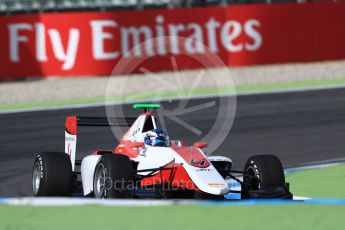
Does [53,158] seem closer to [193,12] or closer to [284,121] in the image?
[284,121]

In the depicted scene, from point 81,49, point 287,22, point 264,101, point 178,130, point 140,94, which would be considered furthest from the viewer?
point 287,22

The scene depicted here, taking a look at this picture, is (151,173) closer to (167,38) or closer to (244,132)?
(244,132)

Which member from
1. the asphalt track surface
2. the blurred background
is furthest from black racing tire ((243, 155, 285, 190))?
the blurred background

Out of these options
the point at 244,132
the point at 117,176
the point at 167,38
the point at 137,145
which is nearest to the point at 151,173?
the point at 117,176

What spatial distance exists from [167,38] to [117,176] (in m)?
14.2

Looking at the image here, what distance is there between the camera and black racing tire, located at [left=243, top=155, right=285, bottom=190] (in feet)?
31.4

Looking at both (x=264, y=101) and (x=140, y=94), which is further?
(x=140, y=94)

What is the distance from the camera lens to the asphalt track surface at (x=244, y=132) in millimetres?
13555

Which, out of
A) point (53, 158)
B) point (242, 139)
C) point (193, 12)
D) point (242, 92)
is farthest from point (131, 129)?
point (193, 12)

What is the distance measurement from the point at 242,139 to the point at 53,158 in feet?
19.0

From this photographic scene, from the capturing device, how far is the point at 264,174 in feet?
31.5

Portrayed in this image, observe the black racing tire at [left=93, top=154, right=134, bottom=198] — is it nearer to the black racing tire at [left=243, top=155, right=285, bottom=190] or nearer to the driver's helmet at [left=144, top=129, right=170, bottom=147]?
the driver's helmet at [left=144, top=129, right=170, bottom=147]

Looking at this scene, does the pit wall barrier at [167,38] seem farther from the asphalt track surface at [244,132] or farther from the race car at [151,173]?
the race car at [151,173]

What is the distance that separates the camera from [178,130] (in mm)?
16250
